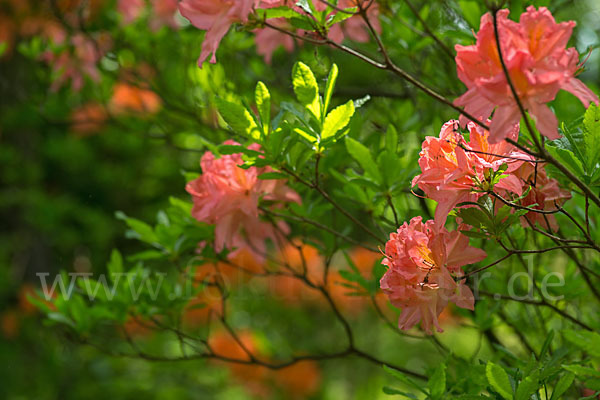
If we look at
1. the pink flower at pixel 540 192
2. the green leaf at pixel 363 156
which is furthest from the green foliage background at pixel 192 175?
the pink flower at pixel 540 192

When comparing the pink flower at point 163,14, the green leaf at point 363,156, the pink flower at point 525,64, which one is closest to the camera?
the pink flower at point 525,64

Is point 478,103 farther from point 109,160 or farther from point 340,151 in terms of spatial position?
point 109,160

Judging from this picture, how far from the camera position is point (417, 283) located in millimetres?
719

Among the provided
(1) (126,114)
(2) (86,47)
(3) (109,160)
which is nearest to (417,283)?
(2) (86,47)

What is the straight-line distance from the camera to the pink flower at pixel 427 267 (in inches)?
28.1

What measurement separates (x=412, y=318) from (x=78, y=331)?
0.80 meters

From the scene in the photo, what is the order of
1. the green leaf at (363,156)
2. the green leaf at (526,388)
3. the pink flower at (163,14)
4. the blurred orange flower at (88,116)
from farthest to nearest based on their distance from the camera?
1. the blurred orange flower at (88,116)
2. the pink flower at (163,14)
3. the green leaf at (363,156)
4. the green leaf at (526,388)

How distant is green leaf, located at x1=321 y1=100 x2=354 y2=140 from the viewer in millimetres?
820

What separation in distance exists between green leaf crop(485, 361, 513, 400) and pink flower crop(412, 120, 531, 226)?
0.17 m

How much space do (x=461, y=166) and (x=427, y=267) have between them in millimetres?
123

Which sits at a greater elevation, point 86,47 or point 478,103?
point 478,103

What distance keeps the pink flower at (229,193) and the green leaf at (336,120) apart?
0.15 metres

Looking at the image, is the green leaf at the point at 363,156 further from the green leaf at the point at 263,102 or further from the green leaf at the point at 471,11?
the green leaf at the point at 471,11

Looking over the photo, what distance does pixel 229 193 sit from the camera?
3.21 ft
